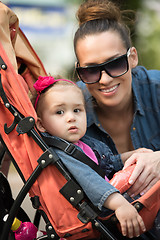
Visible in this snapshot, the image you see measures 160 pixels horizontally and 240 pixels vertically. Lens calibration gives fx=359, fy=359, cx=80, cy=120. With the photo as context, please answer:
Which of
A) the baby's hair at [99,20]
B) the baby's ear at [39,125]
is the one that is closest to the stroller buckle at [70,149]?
the baby's ear at [39,125]

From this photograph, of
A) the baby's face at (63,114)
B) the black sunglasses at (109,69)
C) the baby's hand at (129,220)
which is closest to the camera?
the baby's hand at (129,220)

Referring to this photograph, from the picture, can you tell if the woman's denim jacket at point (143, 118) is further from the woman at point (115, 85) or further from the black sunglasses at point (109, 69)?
the black sunglasses at point (109, 69)

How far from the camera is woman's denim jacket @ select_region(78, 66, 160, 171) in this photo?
97.1 inches

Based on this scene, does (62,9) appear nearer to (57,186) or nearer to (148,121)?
(148,121)

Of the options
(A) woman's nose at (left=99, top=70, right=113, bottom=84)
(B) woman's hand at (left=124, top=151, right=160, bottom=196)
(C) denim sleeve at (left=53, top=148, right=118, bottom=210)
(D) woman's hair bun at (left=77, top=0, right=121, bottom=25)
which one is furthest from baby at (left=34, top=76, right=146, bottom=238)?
(D) woman's hair bun at (left=77, top=0, right=121, bottom=25)

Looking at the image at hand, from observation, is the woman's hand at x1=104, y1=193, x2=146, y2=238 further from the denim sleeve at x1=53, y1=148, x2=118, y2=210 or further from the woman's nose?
the woman's nose

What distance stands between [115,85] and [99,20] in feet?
1.47

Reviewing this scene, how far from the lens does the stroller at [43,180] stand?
5.38 feet

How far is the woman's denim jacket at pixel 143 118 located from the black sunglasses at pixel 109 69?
0.99 feet

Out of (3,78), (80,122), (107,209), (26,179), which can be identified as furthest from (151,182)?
(3,78)

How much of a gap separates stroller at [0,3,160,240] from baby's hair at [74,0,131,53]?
0.75 meters

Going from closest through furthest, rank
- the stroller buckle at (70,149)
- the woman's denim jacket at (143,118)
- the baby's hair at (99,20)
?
the stroller buckle at (70,149), the baby's hair at (99,20), the woman's denim jacket at (143,118)

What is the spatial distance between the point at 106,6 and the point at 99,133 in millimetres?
856

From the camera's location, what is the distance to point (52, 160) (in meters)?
1.64
